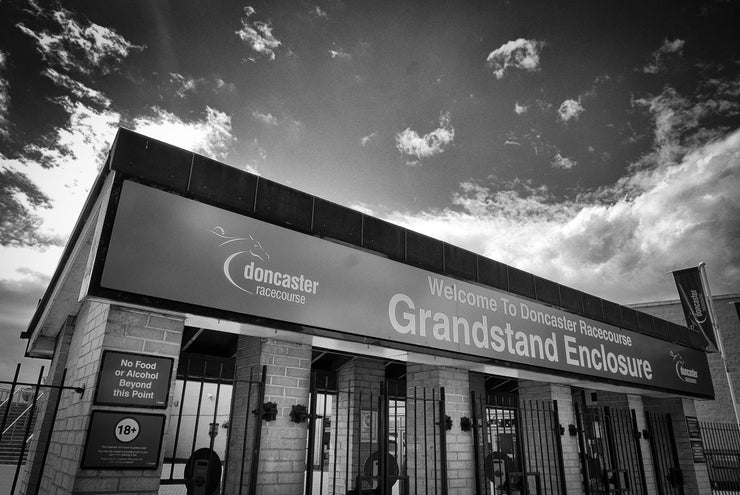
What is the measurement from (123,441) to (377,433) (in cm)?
490

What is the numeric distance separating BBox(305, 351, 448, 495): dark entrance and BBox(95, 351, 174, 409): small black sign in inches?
58.2

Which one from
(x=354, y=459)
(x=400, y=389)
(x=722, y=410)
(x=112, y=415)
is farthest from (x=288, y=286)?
(x=722, y=410)

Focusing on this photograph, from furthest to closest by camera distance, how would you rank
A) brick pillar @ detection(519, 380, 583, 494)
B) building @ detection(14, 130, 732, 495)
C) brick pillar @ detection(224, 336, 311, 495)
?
brick pillar @ detection(519, 380, 583, 494)
brick pillar @ detection(224, 336, 311, 495)
building @ detection(14, 130, 732, 495)

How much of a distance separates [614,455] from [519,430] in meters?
2.49

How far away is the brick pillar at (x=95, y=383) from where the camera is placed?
3719mm

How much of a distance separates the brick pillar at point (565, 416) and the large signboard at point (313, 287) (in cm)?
73

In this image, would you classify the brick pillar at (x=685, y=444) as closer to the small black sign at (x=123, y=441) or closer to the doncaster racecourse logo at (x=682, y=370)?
the doncaster racecourse logo at (x=682, y=370)

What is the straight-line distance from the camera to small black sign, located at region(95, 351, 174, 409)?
3873 mm

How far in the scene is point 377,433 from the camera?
7.97 metres

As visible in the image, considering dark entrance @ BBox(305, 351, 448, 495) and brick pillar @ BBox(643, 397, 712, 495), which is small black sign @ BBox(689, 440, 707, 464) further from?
dark entrance @ BBox(305, 351, 448, 495)

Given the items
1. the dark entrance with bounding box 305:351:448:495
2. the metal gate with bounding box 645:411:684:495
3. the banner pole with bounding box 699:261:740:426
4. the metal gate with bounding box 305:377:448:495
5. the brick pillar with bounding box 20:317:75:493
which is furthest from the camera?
the banner pole with bounding box 699:261:740:426

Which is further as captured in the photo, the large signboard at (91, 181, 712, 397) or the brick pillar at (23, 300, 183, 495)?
the large signboard at (91, 181, 712, 397)

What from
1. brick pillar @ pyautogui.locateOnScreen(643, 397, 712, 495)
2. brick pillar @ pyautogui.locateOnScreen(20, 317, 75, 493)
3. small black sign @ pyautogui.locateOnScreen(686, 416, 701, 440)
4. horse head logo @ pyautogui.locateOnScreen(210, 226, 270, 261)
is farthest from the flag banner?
brick pillar @ pyautogui.locateOnScreen(20, 317, 75, 493)

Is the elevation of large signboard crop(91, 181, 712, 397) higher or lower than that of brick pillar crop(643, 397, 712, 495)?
higher
